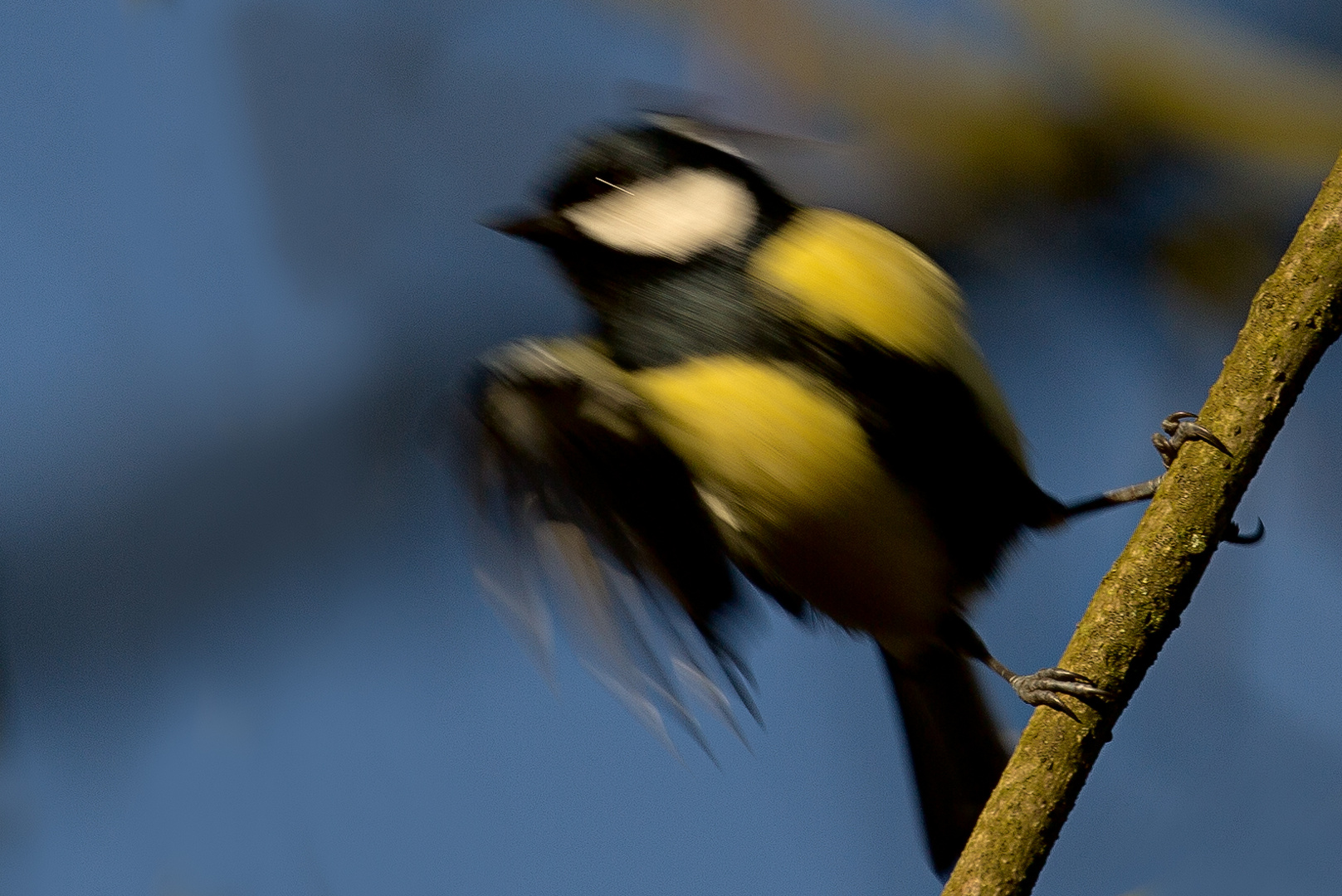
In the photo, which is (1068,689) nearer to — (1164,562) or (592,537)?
(1164,562)

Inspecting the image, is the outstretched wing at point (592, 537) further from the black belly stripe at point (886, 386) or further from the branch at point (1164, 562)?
the branch at point (1164, 562)

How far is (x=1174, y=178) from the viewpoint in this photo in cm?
134

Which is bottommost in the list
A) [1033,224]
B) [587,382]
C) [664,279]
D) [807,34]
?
[587,382]

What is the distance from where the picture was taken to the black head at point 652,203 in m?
1.28

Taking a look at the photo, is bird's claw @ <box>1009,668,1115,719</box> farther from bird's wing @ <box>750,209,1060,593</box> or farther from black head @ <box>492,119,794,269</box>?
black head @ <box>492,119,794,269</box>

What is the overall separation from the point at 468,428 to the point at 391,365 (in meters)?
0.12

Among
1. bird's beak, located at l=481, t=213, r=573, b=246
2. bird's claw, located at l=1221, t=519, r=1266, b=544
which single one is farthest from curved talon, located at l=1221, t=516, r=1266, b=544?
bird's beak, located at l=481, t=213, r=573, b=246

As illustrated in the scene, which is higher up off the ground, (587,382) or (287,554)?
(587,382)

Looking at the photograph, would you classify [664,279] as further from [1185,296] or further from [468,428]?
[1185,296]

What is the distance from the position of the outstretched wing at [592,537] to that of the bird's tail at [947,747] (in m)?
0.23

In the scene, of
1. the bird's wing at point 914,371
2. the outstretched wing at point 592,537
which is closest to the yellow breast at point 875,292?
the bird's wing at point 914,371

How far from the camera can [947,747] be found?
Answer: 1.35 metres

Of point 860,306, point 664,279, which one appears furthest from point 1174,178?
point 664,279

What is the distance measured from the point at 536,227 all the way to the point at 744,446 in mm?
351
